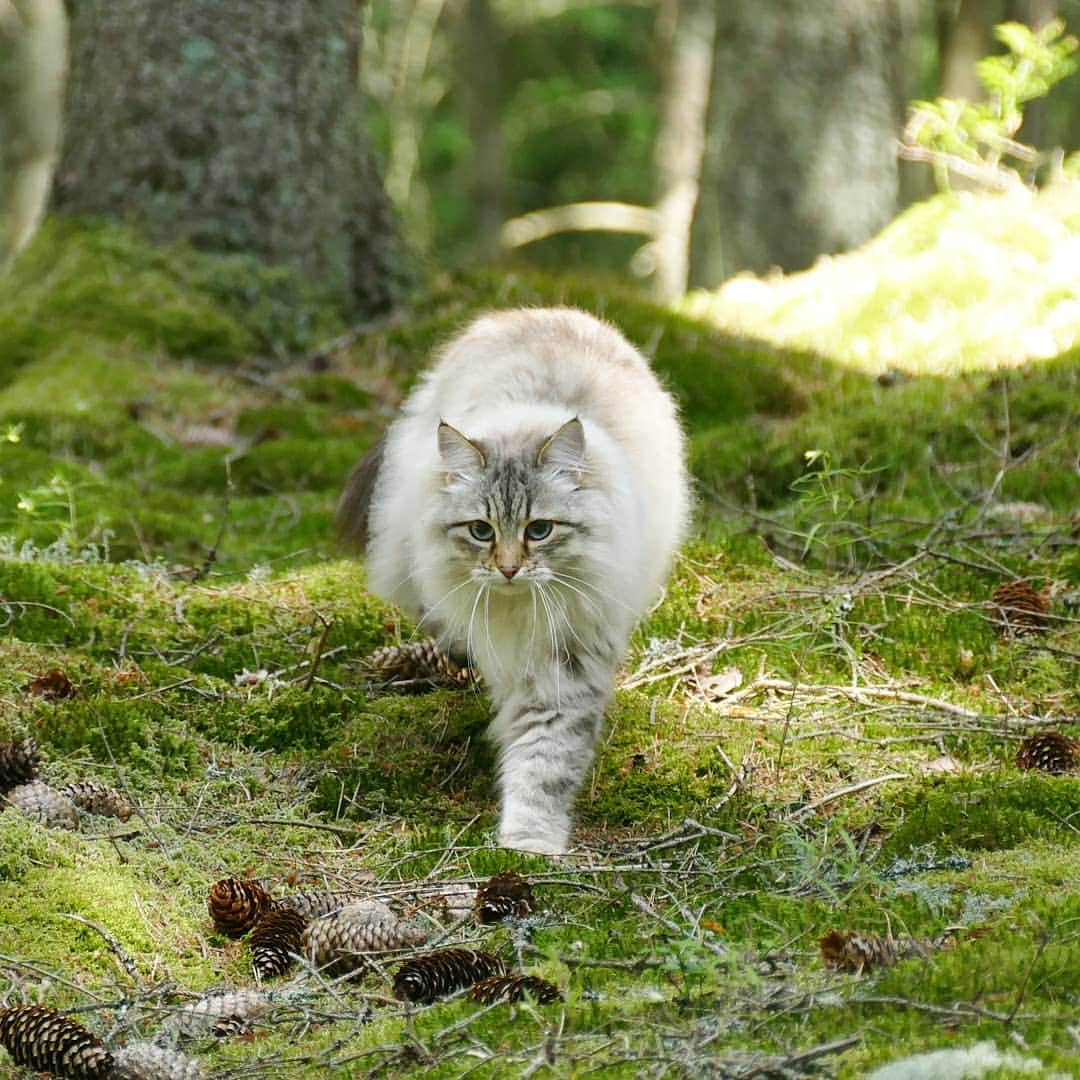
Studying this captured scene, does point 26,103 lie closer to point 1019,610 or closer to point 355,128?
point 355,128

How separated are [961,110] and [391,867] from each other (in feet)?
21.4

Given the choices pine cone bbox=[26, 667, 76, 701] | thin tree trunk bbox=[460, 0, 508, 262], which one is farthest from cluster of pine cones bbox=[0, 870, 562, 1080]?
thin tree trunk bbox=[460, 0, 508, 262]

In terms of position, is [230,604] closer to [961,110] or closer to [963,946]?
[963,946]

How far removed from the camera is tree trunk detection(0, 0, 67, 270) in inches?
586

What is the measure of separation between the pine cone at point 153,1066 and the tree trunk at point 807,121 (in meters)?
9.95

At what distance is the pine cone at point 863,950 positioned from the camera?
106 inches

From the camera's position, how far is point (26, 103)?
590 inches

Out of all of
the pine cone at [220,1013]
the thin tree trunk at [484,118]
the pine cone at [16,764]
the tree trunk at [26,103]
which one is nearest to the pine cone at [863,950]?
the pine cone at [220,1013]

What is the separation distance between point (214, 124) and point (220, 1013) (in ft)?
22.4

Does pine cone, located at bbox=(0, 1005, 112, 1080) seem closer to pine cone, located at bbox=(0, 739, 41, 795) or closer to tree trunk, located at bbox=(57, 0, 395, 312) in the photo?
pine cone, located at bbox=(0, 739, 41, 795)

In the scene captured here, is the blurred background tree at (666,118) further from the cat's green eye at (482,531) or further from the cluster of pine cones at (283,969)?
the cluster of pine cones at (283,969)

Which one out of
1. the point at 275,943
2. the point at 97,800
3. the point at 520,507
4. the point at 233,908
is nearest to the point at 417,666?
the point at 520,507

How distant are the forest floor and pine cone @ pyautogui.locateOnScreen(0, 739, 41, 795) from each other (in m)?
0.21

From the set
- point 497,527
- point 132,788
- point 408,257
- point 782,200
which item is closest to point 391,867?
A: point 132,788
